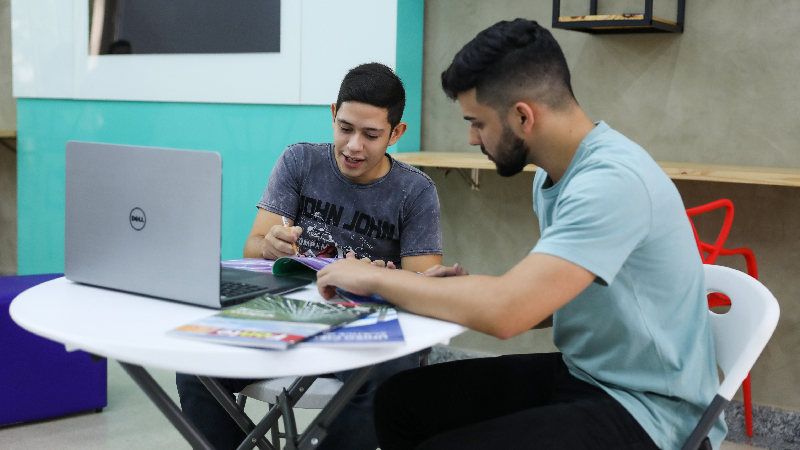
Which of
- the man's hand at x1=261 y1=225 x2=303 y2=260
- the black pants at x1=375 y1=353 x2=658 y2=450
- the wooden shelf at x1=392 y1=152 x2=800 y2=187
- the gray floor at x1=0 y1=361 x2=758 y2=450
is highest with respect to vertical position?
the wooden shelf at x1=392 y1=152 x2=800 y2=187

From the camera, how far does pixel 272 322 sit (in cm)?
101

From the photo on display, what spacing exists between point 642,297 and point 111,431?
1998mm

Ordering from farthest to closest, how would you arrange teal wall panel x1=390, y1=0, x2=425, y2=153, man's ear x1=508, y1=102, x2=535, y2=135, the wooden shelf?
teal wall panel x1=390, y1=0, x2=425, y2=153, the wooden shelf, man's ear x1=508, y1=102, x2=535, y2=135

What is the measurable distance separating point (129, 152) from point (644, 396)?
0.95 meters

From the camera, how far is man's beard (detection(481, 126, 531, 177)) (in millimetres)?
1309

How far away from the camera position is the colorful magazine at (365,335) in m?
0.94

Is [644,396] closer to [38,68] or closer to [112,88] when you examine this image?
[112,88]

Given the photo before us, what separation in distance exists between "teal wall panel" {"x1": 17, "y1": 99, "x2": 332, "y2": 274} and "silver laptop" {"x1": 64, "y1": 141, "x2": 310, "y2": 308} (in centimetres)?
187

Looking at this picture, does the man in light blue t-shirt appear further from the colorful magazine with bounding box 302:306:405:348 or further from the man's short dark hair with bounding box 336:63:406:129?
the man's short dark hair with bounding box 336:63:406:129

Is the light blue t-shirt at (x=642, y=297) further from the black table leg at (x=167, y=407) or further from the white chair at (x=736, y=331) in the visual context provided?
the black table leg at (x=167, y=407)

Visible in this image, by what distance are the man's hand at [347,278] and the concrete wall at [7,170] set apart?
4196mm

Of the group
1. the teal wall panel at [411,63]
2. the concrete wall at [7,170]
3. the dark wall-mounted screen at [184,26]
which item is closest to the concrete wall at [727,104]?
the teal wall panel at [411,63]

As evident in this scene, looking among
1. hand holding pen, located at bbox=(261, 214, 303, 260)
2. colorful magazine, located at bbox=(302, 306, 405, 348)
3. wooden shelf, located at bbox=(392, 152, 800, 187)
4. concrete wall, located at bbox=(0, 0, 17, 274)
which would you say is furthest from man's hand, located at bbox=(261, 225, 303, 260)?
concrete wall, located at bbox=(0, 0, 17, 274)

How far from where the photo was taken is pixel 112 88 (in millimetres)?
3713
